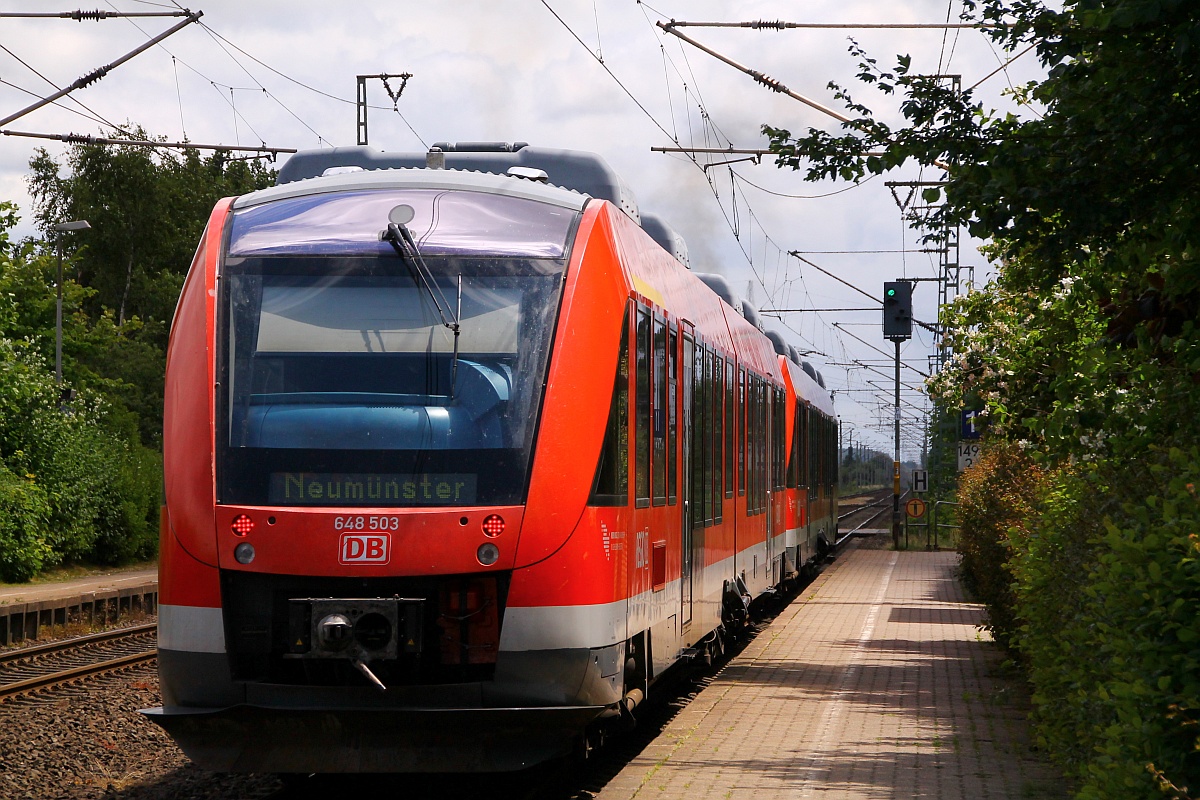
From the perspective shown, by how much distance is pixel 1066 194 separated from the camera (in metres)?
6.28

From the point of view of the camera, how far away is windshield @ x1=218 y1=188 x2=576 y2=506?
753 centimetres

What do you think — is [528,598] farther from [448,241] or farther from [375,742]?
[448,241]

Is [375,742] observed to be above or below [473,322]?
below

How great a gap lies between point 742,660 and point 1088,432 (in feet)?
27.8

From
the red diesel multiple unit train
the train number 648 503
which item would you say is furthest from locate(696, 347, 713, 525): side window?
the train number 648 503

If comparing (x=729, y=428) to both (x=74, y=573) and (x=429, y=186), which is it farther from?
(x=74, y=573)

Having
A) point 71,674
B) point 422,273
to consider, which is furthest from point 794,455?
point 422,273

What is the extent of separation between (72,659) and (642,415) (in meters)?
9.61

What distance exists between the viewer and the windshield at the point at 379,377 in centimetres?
753

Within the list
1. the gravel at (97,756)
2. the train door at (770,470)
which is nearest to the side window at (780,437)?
the train door at (770,470)

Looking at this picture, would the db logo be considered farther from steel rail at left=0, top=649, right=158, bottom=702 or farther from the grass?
the grass

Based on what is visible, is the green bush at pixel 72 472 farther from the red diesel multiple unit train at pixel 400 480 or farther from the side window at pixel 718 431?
the red diesel multiple unit train at pixel 400 480

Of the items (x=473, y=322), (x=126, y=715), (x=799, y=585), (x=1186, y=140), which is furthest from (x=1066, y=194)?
(x=799, y=585)

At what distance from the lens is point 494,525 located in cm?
746
